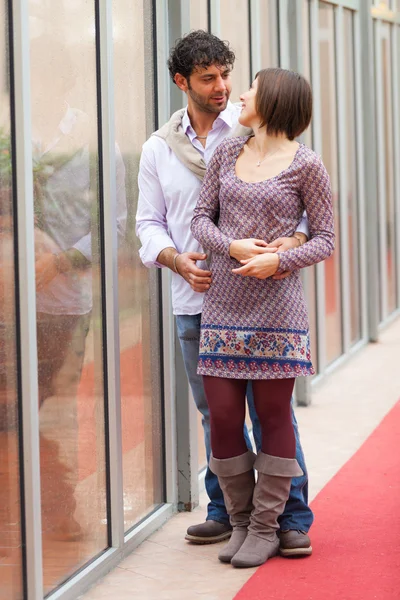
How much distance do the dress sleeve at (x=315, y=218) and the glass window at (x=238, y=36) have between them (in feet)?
6.73

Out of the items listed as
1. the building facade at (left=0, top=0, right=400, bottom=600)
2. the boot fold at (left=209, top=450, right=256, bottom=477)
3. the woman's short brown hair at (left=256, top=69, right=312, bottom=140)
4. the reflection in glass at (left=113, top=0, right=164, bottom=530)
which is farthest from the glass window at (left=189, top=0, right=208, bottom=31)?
the boot fold at (left=209, top=450, right=256, bottom=477)

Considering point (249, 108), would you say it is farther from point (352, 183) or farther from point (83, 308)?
point (352, 183)

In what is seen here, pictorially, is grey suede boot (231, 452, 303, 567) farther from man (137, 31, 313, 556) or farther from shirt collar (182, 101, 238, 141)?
shirt collar (182, 101, 238, 141)

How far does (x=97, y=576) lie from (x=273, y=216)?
136cm

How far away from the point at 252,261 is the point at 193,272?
10.8 inches

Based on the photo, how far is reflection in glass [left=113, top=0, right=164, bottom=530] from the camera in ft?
13.8

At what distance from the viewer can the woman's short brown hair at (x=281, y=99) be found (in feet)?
12.1

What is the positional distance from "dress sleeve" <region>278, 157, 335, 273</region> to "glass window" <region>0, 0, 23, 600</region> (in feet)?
2.92

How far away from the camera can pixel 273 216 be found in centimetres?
369

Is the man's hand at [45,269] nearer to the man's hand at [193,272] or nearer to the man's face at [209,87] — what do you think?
the man's hand at [193,272]

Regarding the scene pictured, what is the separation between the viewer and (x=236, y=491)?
12.9 feet

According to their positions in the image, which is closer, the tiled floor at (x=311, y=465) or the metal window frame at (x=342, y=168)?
the tiled floor at (x=311, y=465)

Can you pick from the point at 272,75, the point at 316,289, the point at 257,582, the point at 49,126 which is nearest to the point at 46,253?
the point at 49,126

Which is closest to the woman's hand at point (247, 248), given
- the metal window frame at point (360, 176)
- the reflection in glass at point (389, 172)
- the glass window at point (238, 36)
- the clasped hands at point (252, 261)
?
the clasped hands at point (252, 261)
